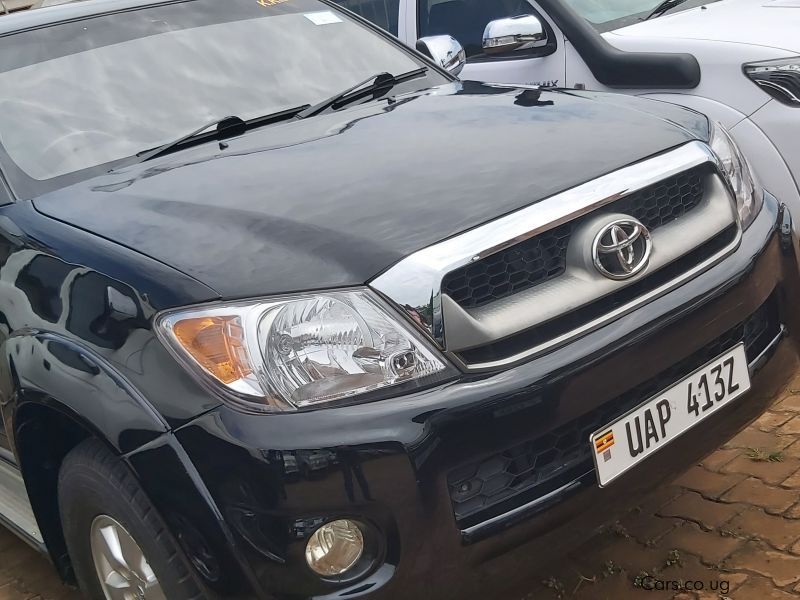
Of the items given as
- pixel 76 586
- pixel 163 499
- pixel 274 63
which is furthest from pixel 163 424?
pixel 274 63

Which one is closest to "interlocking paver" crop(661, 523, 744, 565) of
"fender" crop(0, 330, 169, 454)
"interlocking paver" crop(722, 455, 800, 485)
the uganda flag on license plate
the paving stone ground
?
the paving stone ground

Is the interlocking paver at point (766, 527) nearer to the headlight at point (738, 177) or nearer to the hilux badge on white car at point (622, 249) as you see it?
the headlight at point (738, 177)

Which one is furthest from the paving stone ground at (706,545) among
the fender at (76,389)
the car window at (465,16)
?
the car window at (465,16)

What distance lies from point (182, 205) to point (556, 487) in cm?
106

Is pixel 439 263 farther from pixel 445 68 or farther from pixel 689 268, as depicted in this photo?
pixel 445 68

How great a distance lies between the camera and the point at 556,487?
190 cm

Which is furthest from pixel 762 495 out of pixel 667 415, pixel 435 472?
pixel 435 472

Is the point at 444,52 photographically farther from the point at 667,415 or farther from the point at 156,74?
the point at 667,415

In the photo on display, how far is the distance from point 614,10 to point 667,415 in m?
3.17

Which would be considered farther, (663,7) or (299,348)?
(663,7)

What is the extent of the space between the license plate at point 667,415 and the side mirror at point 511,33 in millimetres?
2410

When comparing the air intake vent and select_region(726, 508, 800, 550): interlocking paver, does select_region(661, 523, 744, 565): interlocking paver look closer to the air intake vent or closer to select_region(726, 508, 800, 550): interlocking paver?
select_region(726, 508, 800, 550): interlocking paver

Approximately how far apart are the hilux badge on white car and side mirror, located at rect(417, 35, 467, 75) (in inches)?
67.5

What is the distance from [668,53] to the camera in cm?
405
